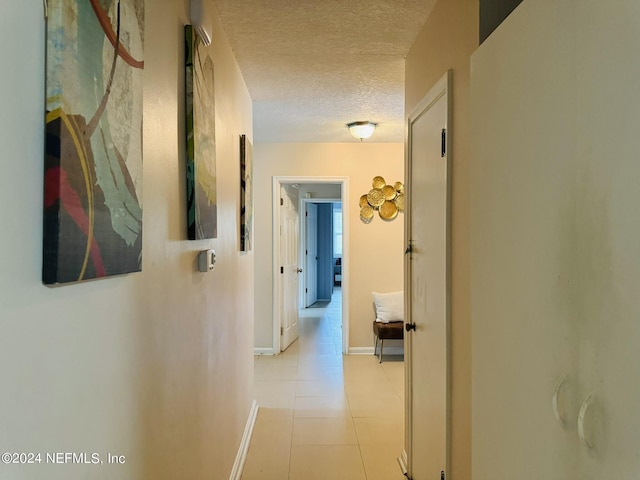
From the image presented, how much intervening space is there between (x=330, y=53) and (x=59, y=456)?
2.26m

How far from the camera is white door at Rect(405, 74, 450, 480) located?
1741 millimetres

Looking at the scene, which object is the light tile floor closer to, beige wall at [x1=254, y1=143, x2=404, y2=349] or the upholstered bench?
the upholstered bench

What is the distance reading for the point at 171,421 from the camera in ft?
4.15

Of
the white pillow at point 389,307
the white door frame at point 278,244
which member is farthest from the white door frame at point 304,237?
the white pillow at point 389,307

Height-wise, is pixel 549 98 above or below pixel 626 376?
above

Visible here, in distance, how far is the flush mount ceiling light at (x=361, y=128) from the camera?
3873 millimetres

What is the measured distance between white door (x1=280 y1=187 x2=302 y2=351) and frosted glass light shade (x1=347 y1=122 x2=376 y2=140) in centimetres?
128

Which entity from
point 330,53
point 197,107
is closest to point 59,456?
point 197,107

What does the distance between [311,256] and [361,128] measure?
14.4 feet

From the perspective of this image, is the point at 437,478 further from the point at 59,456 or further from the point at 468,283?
the point at 59,456

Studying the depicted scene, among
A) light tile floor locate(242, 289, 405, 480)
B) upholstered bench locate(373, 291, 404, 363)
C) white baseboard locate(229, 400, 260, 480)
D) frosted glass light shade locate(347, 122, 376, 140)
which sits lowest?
light tile floor locate(242, 289, 405, 480)

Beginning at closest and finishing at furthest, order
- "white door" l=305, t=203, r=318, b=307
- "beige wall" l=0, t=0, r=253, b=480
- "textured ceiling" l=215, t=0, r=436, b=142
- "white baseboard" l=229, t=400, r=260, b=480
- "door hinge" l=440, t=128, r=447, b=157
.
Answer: "beige wall" l=0, t=0, r=253, b=480, "door hinge" l=440, t=128, r=447, b=157, "textured ceiling" l=215, t=0, r=436, b=142, "white baseboard" l=229, t=400, r=260, b=480, "white door" l=305, t=203, r=318, b=307

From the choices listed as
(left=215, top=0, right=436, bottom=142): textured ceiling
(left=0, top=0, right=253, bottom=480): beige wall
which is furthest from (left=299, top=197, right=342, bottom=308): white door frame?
(left=0, top=0, right=253, bottom=480): beige wall

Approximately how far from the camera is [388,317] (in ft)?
15.0
